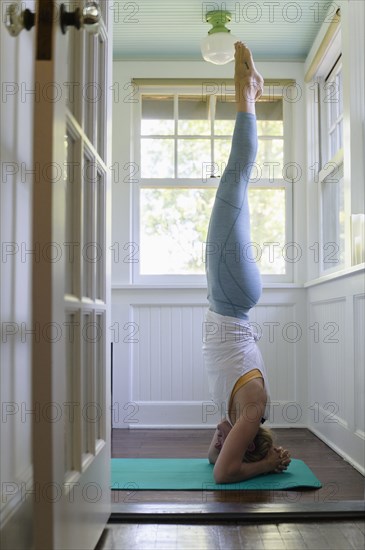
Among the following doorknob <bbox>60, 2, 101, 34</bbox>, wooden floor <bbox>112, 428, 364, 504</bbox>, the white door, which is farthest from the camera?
wooden floor <bbox>112, 428, 364, 504</bbox>

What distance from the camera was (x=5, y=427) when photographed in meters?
1.56

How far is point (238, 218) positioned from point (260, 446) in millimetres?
1006

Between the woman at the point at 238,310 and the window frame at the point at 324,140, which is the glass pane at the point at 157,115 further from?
the woman at the point at 238,310

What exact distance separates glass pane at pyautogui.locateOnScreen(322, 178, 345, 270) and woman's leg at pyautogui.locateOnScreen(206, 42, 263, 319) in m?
1.17

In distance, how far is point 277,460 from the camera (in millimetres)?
2693

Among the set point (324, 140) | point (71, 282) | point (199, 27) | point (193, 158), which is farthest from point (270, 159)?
point (71, 282)

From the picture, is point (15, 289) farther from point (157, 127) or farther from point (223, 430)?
point (157, 127)

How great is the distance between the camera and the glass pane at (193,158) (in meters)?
4.28

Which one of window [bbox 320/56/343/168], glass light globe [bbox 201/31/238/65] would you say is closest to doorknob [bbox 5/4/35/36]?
glass light globe [bbox 201/31/238/65]

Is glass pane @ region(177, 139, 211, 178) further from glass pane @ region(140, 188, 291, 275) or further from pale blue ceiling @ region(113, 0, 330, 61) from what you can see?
pale blue ceiling @ region(113, 0, 330, 61)

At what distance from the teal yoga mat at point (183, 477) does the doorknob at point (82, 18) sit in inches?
70.8

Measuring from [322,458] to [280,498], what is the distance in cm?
78

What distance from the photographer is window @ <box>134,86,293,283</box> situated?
424 centimetres

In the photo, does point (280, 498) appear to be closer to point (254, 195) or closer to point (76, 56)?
point (76, 56)
